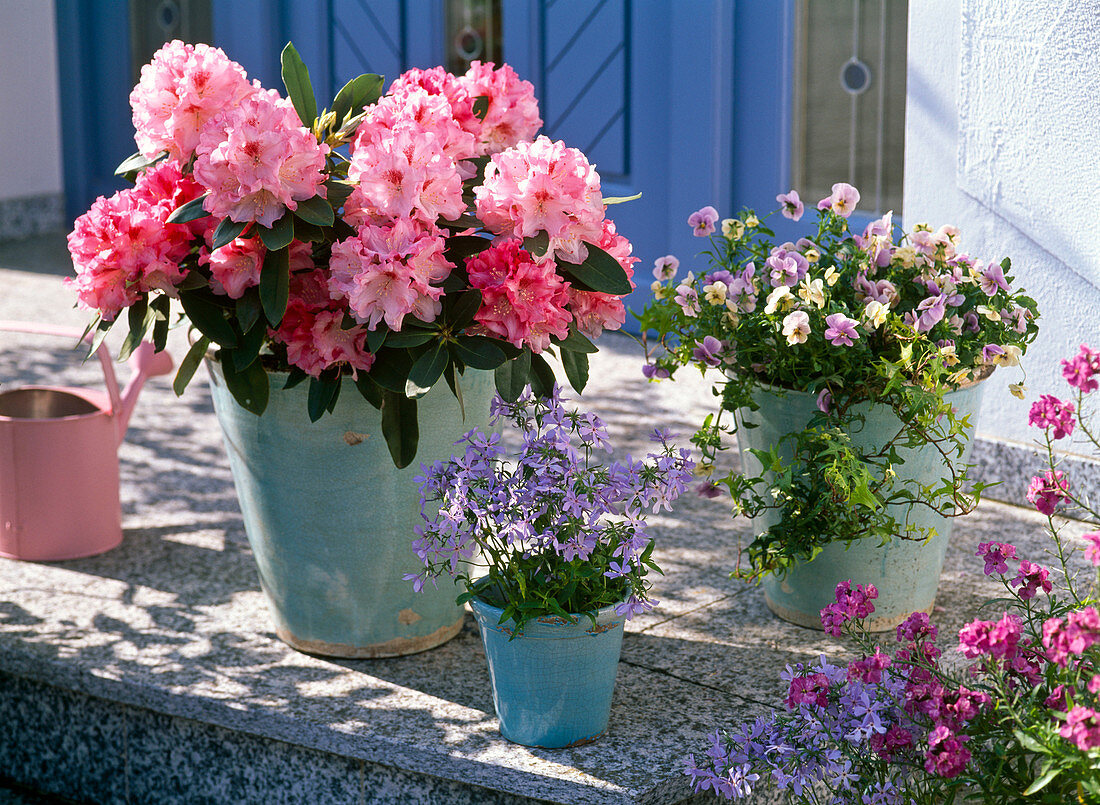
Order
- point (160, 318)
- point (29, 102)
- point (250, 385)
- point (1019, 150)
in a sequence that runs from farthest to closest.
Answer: point (29, 102) → point (1019, 150) → point (160, 318) → point (250, 385)

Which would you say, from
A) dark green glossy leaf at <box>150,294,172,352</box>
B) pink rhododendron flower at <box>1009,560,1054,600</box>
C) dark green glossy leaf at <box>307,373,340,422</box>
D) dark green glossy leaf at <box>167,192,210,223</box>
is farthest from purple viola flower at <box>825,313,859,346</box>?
dark green glossy leaf at <box>150,294,172,352</box>

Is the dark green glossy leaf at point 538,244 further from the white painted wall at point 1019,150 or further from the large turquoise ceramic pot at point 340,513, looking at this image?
the white painted wall at point 1019,150

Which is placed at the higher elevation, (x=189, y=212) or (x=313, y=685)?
(x=189, y=212)

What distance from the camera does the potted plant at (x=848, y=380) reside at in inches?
105

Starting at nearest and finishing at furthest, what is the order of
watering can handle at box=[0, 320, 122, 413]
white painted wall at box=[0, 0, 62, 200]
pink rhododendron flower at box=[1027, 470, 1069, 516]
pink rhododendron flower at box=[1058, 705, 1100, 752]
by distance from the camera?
1. pink rhododendron flower at box=[1058, 705, 1100, 752]
2. pink rhododendron flower at box=[1027, 470, 1069, 516]
3. watering can handle at box=[0, 320, 122, 413]
4. white painted wall at box=[0, 0, 62, 200]

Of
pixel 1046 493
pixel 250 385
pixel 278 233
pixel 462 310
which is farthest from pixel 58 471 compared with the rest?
pixel 1046 493

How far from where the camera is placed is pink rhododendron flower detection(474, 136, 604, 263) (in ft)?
7.58

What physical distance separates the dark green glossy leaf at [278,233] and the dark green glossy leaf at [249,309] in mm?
162

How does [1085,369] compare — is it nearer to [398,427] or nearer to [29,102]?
[398,427]

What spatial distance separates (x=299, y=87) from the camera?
258cm

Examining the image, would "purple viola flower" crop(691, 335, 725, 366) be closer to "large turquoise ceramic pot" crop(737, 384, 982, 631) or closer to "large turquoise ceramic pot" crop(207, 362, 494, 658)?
"large turquoise ceramic pot" crop(737, 384, 982, 631)

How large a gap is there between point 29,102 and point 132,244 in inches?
226

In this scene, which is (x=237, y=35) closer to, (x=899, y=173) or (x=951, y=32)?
(x=899, y=173)

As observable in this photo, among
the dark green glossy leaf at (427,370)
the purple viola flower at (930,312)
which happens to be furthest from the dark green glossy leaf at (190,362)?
the purple viola flower at (930,312)
